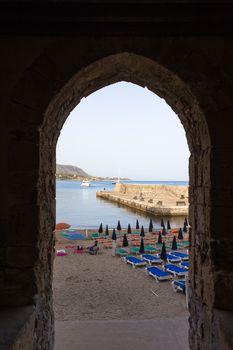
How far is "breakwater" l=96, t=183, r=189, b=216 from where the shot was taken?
107 feet

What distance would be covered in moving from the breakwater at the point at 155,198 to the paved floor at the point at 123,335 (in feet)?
87.8

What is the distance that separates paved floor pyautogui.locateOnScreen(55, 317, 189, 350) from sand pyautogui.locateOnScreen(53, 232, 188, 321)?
948 mm

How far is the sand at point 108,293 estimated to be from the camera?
7.43m

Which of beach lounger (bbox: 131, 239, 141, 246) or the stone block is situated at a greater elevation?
the stone block

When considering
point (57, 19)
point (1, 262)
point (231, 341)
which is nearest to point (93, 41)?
point (57, 19)

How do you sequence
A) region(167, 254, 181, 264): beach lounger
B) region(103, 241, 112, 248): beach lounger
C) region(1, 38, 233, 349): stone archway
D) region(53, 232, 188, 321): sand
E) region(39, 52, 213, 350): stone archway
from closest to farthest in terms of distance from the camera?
region(1, 38, 233, 349): stone archway → region(39, 52, 213, 350): stone archway → region(53, 232, 188, 321): sand → region(167, 254, 181, 264): beach lounger → region(103, 241, 112, 248): beach lounger

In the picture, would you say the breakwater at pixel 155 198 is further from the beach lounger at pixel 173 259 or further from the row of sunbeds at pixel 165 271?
the row of sunbeds at pixel 165 271

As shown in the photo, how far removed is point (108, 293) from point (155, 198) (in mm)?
40074

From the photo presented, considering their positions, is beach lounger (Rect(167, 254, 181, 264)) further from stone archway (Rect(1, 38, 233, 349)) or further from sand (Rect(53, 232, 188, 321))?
stone archway (Rect(1, 38, 233, 349))

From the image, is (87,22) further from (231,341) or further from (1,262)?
(231,341)

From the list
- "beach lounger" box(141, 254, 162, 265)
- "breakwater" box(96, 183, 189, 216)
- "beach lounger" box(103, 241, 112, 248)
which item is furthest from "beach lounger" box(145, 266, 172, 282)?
"breakwater" box(96, 183, 189, 216)

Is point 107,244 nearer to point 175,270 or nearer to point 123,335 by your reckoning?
point 175,270

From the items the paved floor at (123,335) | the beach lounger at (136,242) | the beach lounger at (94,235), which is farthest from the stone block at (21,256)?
the beach lounger at (94,235)

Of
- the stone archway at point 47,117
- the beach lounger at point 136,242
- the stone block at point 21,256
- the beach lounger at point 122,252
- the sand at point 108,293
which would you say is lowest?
the sand at point 108,293
